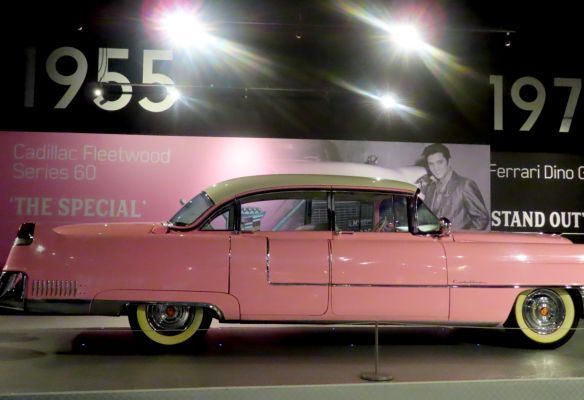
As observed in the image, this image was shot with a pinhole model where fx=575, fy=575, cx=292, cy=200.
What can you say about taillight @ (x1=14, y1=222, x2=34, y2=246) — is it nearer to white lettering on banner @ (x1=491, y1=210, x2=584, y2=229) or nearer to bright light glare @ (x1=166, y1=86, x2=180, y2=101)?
bright light glare @ (x1=166, y1=86, x2=180, y2=101)

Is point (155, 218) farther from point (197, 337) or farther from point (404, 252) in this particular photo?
point (404, 252)

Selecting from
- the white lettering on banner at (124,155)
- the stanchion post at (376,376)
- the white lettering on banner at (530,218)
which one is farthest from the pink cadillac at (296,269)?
the white lettering on banner at (530,218)

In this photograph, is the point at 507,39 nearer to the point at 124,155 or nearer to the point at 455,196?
the point at 455,196

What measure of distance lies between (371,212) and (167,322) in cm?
204

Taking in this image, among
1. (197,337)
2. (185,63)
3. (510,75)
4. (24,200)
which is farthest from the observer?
(510,75)

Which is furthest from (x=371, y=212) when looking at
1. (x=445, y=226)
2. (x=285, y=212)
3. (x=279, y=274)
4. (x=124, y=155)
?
(x=124, y=155)

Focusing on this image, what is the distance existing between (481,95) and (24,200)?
6.99 meters

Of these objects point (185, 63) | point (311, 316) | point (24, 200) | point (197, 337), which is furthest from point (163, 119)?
point (311, 316)

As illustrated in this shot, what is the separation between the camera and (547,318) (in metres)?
5.16

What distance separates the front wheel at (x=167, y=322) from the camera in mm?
4879

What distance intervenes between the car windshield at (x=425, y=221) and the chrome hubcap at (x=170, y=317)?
2140 millimetres

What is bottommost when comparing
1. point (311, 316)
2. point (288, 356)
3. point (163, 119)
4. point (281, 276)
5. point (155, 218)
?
point (288, 356)

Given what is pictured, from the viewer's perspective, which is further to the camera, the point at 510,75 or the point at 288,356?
the point at 510,75

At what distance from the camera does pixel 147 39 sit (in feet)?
27.9
